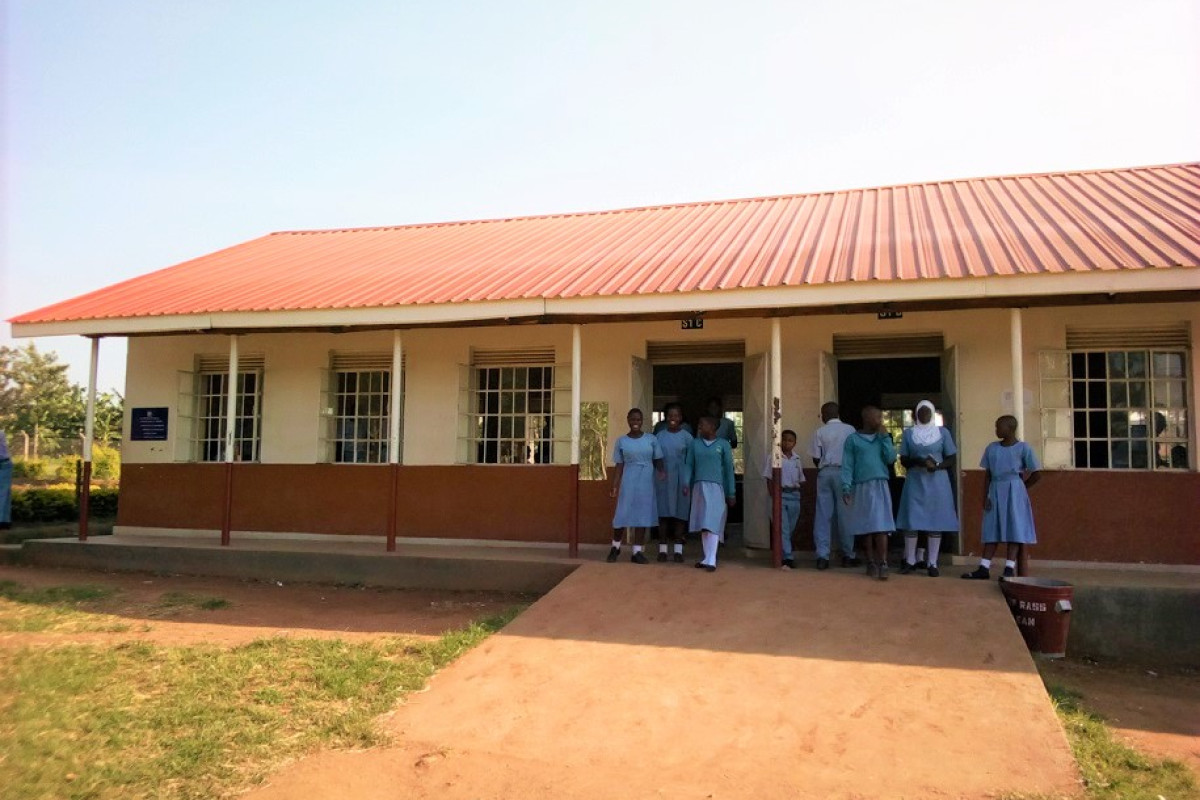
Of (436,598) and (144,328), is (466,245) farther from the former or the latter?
(436,598)

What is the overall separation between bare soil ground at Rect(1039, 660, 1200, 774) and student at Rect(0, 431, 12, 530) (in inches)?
492

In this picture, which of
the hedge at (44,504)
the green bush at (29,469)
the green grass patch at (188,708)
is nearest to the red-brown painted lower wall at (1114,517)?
the green grass patch at (188,708)

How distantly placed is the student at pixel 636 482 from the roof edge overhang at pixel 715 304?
3.72 feet

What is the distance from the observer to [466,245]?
12.0 m

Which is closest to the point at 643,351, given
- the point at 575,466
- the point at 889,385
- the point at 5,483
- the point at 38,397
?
the point at 575,466

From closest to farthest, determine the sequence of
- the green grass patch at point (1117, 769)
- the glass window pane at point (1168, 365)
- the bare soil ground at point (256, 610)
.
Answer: the green grass patch at point (1117, 769), the bare soil ground at point (256, 610), the glass window pane at point (1168, 365)

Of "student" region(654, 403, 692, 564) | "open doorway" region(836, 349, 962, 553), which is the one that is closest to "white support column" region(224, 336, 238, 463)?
"student" region(654, 403, 692, 564)

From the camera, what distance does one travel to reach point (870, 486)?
7125mm

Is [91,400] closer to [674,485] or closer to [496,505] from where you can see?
[496,505]

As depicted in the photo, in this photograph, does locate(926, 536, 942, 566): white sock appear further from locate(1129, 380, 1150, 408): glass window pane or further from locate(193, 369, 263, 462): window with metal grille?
locate(193, 369, 263, 462): window with metal grille

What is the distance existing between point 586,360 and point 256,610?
4168mm

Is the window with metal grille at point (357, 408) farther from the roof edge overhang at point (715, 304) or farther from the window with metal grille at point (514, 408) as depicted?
the window with metal grille at point (514, 408)

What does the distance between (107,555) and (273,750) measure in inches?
265

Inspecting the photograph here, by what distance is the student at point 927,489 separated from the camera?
721 cm
